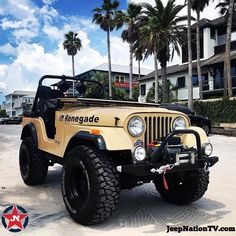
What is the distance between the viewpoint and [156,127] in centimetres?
469

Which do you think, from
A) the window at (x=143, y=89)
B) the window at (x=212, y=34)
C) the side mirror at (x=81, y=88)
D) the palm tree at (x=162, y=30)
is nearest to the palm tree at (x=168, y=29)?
the palm tree at (x=162, y=30)

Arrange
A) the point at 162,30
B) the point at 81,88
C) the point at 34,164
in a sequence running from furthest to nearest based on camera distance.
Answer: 1. the point at 162,30
2. the point at 81,88
3. the point at 34,164

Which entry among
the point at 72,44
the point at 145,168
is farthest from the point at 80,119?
the point at 72,44

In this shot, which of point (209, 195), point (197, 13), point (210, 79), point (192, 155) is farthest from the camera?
point (210, 79)

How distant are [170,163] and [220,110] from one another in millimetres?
22912

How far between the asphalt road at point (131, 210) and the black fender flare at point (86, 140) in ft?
3.27

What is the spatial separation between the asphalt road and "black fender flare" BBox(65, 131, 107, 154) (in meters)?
1.00

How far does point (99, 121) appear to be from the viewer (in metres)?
4.52

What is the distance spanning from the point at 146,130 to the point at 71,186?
125cm

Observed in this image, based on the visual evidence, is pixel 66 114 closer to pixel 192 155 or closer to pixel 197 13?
pixel 192 155

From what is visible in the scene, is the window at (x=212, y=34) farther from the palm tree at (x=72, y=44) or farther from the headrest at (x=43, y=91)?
the headrest at (x=43, y=91)

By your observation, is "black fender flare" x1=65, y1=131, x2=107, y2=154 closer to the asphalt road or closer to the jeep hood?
the jeep hood

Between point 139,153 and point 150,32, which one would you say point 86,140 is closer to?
point 139,153

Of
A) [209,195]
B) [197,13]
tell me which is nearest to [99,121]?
[209,195]
